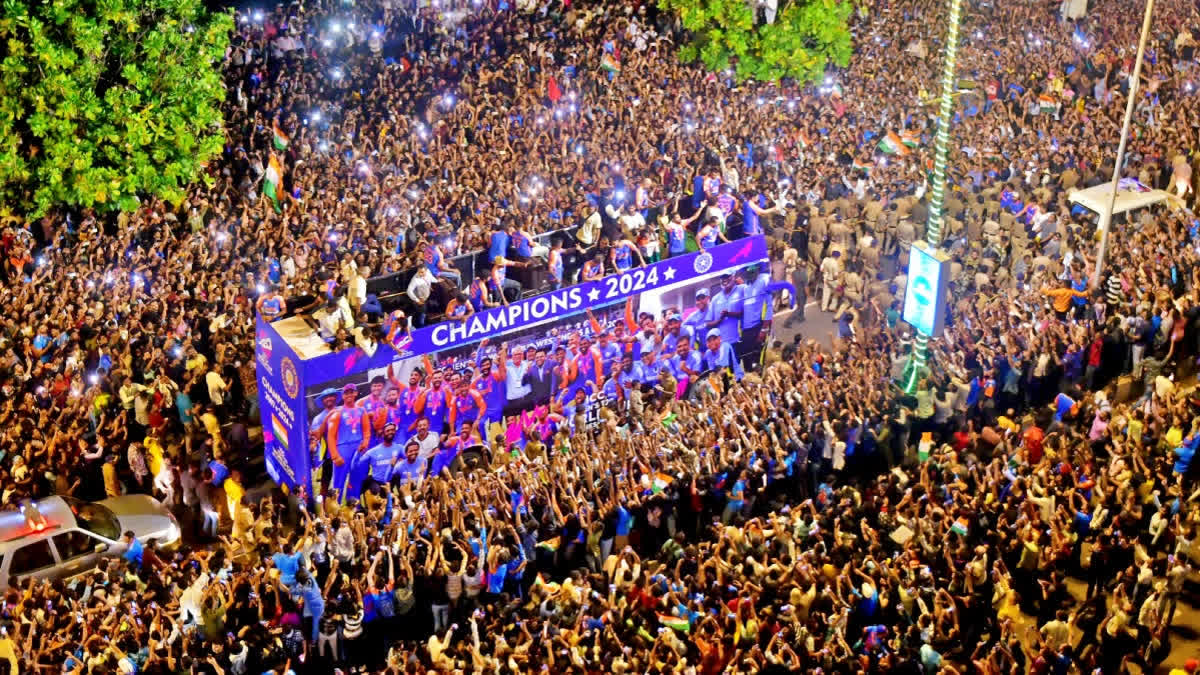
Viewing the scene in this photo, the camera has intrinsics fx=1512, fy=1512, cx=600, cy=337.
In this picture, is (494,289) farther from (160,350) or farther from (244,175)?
(244,175)

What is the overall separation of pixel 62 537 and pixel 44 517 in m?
0.36

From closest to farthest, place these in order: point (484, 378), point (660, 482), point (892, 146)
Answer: point (660, 482) → point (484, 378) → point (892, 146)

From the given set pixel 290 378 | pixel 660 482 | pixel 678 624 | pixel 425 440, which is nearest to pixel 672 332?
pixel 660 482

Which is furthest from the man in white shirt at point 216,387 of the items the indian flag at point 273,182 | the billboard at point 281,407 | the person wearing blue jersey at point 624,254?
the person wearing blue jersey at point 624,254

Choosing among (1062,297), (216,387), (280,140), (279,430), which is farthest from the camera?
(280,140)

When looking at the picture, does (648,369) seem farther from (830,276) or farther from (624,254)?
(830,276)

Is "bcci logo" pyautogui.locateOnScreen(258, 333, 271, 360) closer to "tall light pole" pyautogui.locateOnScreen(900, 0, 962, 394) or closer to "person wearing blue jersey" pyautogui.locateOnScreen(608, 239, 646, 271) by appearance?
"person wearing blue jersey" pyautogui.locateOnScreen(608, 239, 646, 271)

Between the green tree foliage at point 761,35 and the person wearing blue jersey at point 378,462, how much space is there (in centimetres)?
1489

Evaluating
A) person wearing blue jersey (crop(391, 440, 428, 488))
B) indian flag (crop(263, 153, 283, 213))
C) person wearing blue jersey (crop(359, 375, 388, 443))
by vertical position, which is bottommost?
person wearing blue jersey (crop(391, 440, 428, 488))

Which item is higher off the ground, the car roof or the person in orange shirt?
the person in orange shirt

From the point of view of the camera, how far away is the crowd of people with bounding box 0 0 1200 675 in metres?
16.8

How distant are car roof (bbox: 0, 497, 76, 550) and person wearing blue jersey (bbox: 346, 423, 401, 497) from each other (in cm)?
361

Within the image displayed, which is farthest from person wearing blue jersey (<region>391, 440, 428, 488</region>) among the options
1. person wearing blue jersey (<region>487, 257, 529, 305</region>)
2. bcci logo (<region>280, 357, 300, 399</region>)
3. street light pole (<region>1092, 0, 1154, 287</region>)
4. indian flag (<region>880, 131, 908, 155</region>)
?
indian flag (<region>880, 131, 908, 155</region>)

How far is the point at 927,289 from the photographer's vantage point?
21344mm
